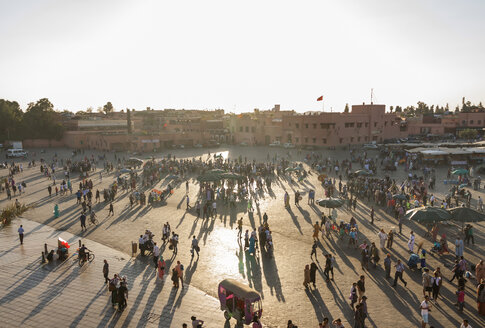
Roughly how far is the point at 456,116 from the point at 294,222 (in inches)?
2745

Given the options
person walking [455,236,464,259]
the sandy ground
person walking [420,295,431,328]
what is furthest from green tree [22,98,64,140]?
person walking [420,295,431,328]

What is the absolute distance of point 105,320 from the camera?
411 inches

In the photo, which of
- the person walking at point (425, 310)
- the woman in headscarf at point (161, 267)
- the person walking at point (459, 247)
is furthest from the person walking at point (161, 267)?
the person walking at point (459, 247)

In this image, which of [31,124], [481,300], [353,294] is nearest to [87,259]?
[353,294]

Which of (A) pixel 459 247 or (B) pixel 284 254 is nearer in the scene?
(A) pixel 459 247

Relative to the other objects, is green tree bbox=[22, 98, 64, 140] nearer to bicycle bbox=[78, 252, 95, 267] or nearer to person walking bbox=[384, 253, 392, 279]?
bicycle bbox=[78, 252, 95, 267]

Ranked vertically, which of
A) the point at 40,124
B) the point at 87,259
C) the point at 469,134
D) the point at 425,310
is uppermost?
the point at 40,124

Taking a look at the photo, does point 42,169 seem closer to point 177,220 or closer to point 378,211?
point 177,220

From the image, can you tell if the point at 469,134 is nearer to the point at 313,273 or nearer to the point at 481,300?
the point at 481,300

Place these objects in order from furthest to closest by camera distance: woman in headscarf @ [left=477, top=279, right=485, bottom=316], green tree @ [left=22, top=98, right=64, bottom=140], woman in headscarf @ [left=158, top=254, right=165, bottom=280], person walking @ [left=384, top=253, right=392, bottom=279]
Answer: green tree @ [left=22, top=98, right=64, bottom=140] → woman in headscarf @ [left=158, top=254, right=165, bottom=280] → person walking @ [left=384, top=253, right=392, bottom=279] → woman in headscarf @ [left=477, top=279, right=485, bottom=316]

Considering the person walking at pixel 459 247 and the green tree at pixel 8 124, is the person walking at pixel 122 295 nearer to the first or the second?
the person walking at pixel 459 247

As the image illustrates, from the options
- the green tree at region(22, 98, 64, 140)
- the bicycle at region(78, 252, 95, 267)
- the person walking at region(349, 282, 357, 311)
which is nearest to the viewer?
the person walking at region(349, 282, 357, 311)

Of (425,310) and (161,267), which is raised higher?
(425,310)

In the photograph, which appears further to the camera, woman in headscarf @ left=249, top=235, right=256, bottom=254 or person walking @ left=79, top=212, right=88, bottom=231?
person walking @ left=79, top=212, right=88, bottom=231
